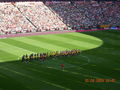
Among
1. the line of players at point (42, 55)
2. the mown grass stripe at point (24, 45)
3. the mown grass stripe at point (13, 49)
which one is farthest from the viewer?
the mown grass stripe at point (24, 45)

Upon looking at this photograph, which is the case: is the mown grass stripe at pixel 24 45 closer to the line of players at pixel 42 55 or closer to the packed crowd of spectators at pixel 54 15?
the line of players at pixel 42 55

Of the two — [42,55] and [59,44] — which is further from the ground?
[42,55]

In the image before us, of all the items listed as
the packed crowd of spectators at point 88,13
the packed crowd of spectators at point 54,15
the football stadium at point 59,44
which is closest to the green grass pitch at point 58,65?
the football stadium at point 59,44

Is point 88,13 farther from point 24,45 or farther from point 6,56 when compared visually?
point 6,56

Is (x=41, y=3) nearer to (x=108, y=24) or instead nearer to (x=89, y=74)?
(x=108, y=24)

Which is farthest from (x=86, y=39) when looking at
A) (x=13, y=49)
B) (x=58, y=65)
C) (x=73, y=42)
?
(x=58, y=65)

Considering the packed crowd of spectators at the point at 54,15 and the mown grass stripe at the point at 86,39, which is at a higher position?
the packed crowd of spectators at the point at 54,15

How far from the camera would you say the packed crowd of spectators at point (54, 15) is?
69.1 m

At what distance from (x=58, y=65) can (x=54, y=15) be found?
40155 millimetres

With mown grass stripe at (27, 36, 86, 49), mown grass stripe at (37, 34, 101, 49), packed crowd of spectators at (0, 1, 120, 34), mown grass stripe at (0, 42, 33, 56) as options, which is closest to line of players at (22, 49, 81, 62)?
mown grass stripe at (0, 42, 33, 56)

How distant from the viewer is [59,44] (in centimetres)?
5328

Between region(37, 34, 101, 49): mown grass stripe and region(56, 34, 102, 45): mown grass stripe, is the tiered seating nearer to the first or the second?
region(37, 34, 101, 49): mown grass stripe

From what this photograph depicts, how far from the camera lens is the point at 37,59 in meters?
41.4

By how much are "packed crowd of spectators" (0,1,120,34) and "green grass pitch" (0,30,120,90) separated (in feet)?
32.4
